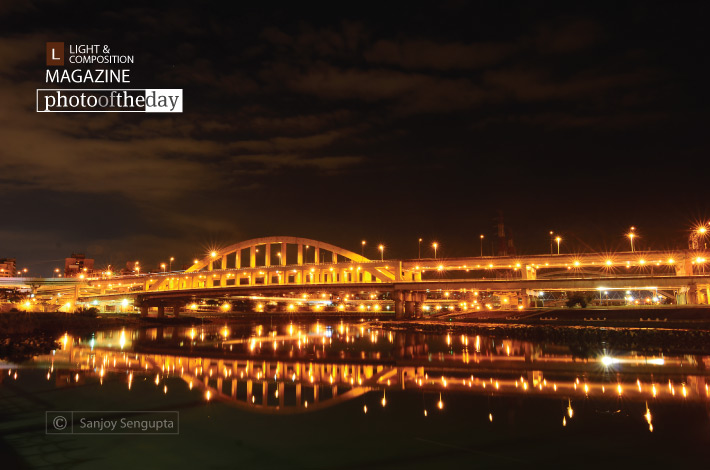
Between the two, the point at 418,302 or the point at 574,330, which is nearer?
the point at 574,330

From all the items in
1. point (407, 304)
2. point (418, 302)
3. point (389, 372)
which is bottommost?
point (389, 372)

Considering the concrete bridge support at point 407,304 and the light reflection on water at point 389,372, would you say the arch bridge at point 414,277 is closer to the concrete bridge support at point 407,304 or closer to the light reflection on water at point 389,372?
the concrete bridge support at point 407,304

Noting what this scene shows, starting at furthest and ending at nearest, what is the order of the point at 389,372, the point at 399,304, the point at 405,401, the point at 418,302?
1. the point at 418,302
2. the point at 399,304
3. the point at 389,372
4. the point at 405,401

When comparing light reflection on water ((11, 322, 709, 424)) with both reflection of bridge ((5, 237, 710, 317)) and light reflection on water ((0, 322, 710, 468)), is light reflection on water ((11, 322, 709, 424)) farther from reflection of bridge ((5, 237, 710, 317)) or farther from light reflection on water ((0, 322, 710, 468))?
reflection of bridge ((5, 237, 710, 317))

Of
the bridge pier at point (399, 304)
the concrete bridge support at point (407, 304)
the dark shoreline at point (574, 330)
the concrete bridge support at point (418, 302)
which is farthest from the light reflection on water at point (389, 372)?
the concrete bridge support at point (418, 302)

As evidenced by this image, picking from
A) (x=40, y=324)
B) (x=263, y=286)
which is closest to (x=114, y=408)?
(x=40, y=324)
